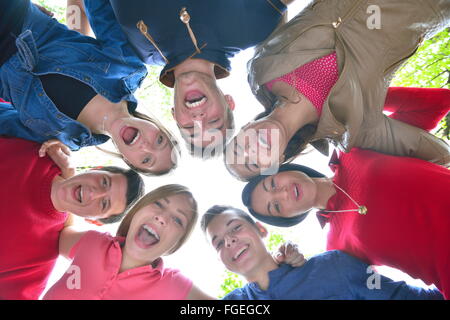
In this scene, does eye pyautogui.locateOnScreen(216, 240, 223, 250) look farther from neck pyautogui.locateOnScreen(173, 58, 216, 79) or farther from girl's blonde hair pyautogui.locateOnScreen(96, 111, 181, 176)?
neck pyautogui.locateOnScreen(173, 58, 216, 79)

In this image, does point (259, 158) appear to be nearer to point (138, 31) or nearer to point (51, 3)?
point (138, 31)

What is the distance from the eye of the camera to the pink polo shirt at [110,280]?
4.38 feet

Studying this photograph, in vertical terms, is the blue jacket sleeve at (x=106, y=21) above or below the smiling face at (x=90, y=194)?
above

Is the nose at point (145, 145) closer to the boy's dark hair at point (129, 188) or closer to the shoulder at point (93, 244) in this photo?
the boy's dark hair at point (129, 188)

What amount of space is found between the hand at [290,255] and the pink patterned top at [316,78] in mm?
→ 555

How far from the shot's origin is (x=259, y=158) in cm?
139

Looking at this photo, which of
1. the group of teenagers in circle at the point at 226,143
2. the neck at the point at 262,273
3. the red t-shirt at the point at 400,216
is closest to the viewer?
the red t-shirt at the point at 400,216

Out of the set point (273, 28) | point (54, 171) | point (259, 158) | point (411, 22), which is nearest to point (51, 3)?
point (54, 171)

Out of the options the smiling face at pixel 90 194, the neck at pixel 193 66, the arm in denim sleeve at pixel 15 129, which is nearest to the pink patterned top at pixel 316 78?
the neck at pixel 193 66

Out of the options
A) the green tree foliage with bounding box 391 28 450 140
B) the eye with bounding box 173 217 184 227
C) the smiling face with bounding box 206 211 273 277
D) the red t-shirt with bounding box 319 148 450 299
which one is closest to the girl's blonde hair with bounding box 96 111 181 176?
the eye with bounding box 173 217 184 227

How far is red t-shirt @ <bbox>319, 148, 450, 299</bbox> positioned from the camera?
3.85 feet

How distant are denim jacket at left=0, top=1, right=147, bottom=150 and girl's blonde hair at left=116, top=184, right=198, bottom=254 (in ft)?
1.21

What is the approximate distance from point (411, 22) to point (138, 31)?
0.99 m

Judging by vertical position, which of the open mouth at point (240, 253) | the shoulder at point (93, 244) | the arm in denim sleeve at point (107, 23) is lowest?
the shoulder at point (93, 244)
